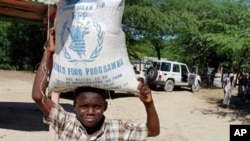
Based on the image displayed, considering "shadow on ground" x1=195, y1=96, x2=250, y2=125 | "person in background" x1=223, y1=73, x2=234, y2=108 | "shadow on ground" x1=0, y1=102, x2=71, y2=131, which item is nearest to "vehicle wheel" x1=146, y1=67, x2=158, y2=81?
"shadow on ground" x1=195, y1=96, x2=250, y2=125

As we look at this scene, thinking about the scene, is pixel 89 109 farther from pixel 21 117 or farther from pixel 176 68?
pixel 176 68

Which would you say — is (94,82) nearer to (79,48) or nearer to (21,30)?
(79,48)

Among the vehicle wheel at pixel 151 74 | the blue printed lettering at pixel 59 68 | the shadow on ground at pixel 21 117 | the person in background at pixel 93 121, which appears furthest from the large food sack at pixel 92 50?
the vehicle wheel at pixel 151 74

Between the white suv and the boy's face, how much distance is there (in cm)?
1724

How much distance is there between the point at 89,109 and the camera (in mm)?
1973

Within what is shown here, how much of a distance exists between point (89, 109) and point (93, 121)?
0.06m

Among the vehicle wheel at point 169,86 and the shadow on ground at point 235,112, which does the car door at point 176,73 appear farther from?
the shadow on ground at point 235,112

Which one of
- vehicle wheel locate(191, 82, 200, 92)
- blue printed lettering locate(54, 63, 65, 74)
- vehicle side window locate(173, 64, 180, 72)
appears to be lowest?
vehicle wheel locate(191, 82, 200, 92)

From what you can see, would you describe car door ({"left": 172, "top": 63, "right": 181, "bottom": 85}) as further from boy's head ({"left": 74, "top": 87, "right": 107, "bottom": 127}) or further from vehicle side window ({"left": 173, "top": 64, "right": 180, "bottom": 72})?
boy's head ({"left": 74, "top": 87, "right": 107, "bottom": 127})

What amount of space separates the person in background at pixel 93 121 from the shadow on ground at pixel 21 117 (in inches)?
238

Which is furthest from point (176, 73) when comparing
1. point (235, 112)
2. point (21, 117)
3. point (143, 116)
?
point (21, 117)

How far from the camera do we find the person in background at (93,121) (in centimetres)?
198

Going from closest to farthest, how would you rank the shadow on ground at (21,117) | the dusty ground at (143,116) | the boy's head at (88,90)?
the boy's head at (88,90), the dusty ground at (143,116), the shadow on ground at (21,117)

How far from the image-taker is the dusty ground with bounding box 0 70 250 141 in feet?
26.2
